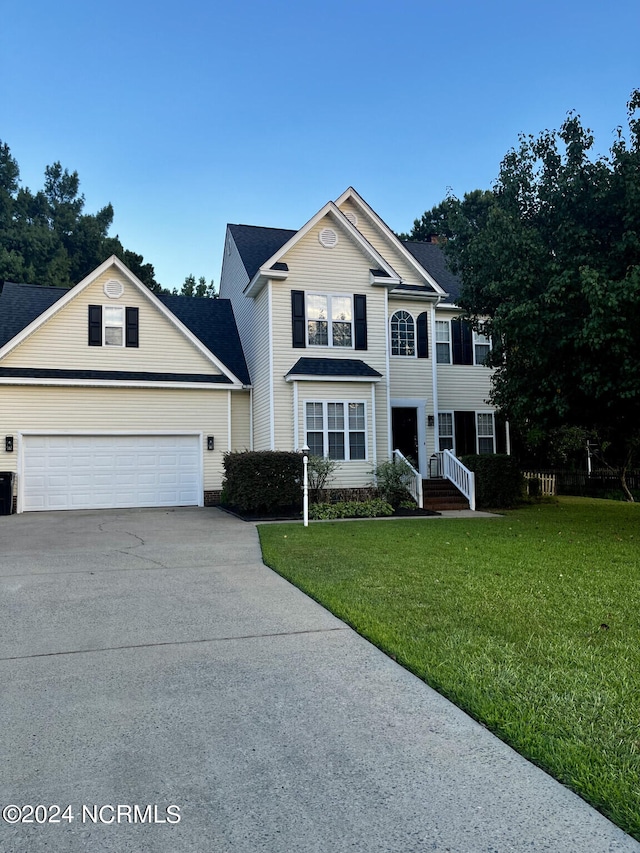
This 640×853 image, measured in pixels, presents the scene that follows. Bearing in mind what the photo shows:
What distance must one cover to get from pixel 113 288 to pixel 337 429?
297 inches

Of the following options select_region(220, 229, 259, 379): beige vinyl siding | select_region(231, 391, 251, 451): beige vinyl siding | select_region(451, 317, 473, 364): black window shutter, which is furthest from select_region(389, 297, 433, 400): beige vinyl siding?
select_region(231, 391, 251, 451): beige vinyl siding

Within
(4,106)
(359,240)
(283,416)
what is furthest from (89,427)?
(4,106)

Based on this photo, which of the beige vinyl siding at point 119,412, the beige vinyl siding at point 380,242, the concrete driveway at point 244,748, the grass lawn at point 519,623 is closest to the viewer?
the concrete driveway at point 244,748

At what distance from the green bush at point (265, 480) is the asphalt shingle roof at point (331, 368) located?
2679 mm

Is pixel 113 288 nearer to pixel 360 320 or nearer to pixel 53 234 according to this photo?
pixel 360 320

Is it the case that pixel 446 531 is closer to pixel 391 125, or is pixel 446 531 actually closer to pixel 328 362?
pixel 328 362

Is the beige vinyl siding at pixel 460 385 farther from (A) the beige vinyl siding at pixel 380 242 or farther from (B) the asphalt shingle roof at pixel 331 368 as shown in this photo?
(B) the asphalt shingle roof at pixel 331 368

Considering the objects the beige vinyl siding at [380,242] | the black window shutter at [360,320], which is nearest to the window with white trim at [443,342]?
the beige vinyl siding at [380,242]

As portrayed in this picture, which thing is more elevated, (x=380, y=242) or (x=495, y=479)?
(x=380, y=242)

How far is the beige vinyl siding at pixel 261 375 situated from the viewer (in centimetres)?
1641

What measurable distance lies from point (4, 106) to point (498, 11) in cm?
2284

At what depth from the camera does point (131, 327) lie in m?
16.9

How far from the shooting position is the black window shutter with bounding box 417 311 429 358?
60.5 ft

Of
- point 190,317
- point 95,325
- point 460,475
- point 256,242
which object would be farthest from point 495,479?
point 95,325
